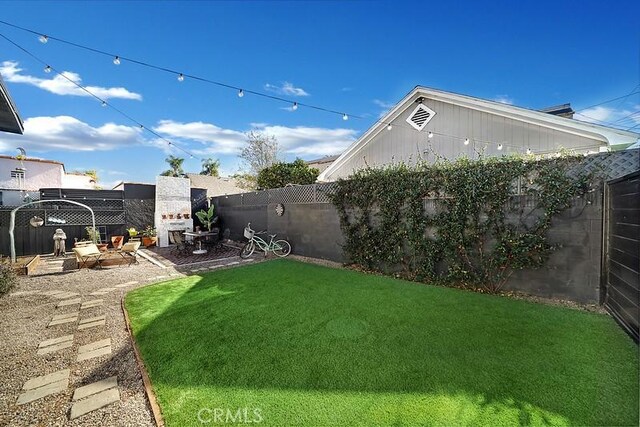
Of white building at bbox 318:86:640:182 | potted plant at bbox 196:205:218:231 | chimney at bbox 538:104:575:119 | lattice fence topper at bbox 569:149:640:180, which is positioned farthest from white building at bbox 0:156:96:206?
chimney at bbox 538:104:575:119

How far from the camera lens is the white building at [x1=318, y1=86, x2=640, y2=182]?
691 centimetres

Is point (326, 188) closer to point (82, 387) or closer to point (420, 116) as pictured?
point (420, 116)

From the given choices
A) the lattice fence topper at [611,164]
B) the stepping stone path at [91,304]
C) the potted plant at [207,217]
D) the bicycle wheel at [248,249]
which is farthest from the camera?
the potted plant at [207,217]

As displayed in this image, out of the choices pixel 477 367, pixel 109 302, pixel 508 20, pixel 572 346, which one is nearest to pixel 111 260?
pixel 109 302

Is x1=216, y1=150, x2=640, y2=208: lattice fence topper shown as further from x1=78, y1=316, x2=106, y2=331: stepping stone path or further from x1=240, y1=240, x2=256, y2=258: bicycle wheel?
x1=78, y1=316, x2=106, y2=331: stepping stone path

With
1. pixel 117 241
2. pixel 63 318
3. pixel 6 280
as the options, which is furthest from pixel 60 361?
pixel 117 241

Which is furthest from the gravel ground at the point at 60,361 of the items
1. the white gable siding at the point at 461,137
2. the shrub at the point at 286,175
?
the shrub at the point at 286,175

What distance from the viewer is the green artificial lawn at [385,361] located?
2.07 m

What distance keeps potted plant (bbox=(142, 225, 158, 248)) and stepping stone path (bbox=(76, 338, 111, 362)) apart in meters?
10.1

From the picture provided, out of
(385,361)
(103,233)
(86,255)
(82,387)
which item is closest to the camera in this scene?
(82,387)

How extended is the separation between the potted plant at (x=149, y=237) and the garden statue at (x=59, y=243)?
2.68 meters

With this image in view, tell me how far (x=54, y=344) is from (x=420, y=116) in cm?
1088

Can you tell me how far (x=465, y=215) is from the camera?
17.0ft

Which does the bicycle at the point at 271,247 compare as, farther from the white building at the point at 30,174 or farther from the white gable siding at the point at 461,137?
the white building at the point at 30,174
